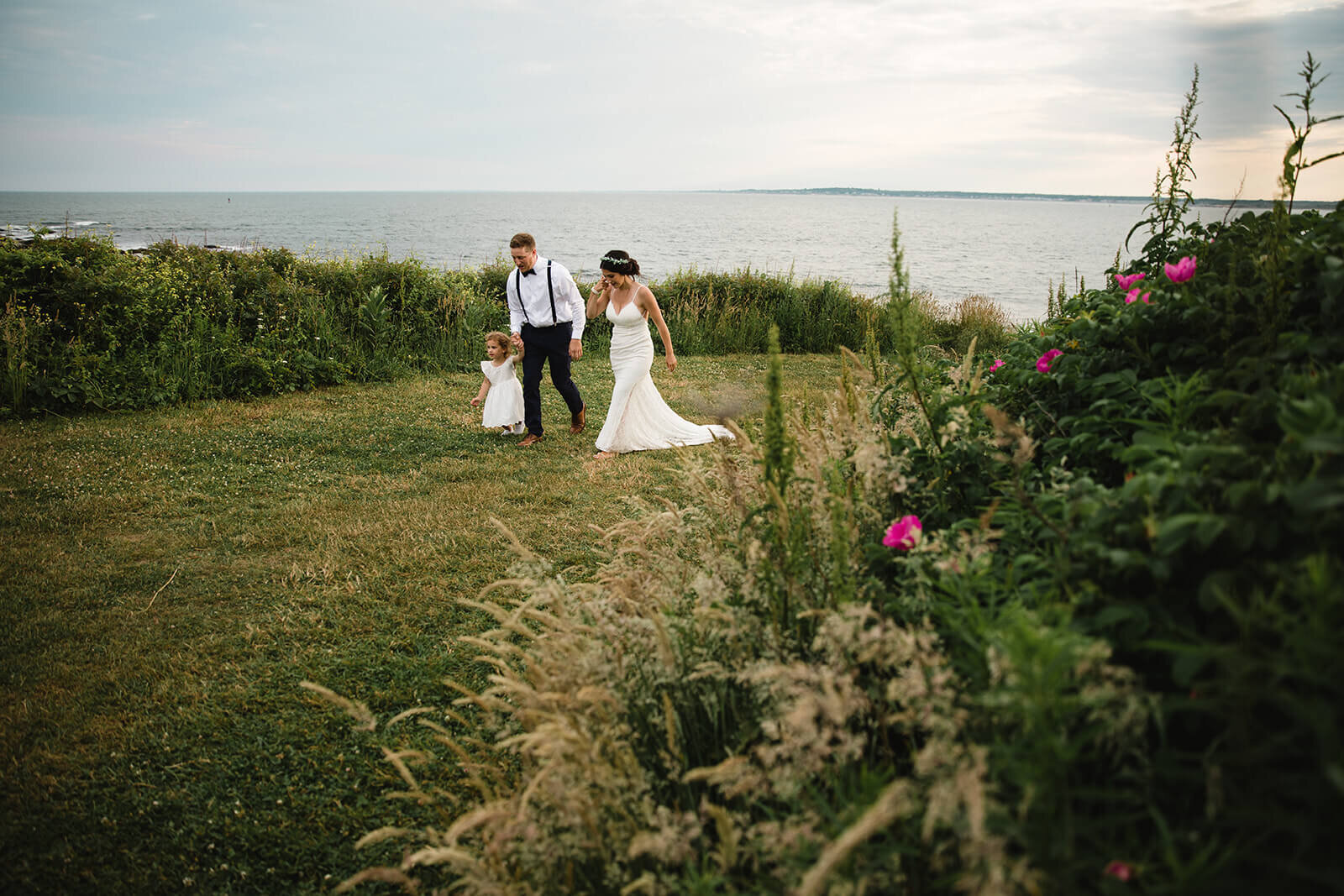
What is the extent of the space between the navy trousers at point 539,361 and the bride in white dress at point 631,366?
0.52m

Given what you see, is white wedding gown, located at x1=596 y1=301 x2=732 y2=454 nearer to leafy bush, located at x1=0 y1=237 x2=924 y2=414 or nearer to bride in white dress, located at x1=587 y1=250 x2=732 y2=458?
bride in white dress, located at x1=587 y1=250 x2=732 y2=458

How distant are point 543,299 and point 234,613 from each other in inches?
200

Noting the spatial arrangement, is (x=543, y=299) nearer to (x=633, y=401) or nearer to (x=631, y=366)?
(x=631, y=366)

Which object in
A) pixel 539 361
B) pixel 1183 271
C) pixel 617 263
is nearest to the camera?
pixel 1183 271

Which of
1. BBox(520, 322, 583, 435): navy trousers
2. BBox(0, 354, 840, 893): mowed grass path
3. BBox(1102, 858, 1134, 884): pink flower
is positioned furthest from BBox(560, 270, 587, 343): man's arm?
BBox(1102, 858, 1134, 884): pink flower

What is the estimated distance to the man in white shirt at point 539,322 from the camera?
28.2ft

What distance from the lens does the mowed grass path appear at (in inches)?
120

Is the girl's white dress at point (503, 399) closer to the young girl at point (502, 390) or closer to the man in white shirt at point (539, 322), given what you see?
the young girl at point (502, 390)

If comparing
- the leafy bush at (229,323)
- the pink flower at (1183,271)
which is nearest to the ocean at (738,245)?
the leafy bush at (229,323)

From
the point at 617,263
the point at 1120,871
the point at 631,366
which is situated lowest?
the point at 1120,871

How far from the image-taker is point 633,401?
852 cm

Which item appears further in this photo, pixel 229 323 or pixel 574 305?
pixel 229 323

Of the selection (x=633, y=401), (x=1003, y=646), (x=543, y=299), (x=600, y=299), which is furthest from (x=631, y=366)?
(x=1003, y=646)

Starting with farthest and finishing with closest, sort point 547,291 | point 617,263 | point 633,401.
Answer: point 547,291 < point 633,401 < point 617,263
